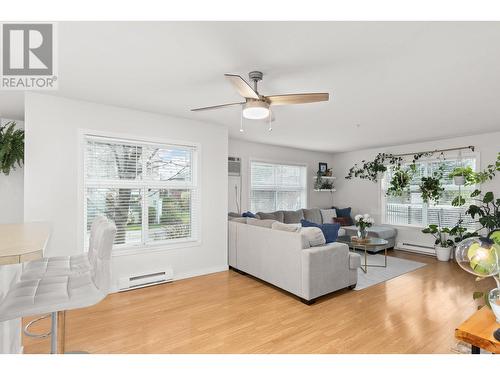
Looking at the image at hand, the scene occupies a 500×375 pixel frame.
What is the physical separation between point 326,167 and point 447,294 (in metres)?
4.42

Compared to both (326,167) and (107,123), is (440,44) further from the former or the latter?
(326,167)

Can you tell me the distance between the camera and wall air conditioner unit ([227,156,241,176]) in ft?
17.5

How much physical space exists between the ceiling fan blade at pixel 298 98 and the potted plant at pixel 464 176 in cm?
410

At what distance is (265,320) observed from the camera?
262cm

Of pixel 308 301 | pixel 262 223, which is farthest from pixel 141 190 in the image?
pixel 308 301

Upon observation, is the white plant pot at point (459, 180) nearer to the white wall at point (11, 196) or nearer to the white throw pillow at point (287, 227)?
the white throw pillow at point (287, 227)

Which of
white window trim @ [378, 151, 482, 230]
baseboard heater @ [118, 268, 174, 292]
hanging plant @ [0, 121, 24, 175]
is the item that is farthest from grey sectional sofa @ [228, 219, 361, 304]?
white window trim @ [378, 151, 482, 230]

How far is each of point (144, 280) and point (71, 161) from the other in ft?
5.80

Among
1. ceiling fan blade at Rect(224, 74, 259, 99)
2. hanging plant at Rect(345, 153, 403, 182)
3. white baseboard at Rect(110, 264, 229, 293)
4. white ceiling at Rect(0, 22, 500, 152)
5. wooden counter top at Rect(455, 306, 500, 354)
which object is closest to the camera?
wooden counter top at Rect(455, 306, 500, 354)

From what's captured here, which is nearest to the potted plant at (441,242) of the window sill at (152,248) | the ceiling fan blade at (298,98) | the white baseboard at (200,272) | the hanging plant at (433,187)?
the hanging plant at (433,187)

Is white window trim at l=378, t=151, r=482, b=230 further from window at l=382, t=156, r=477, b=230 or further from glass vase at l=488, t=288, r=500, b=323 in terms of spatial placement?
glass vase at l=488, t=288, r=500, b=323

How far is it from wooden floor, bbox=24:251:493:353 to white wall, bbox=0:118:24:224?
2044 mm

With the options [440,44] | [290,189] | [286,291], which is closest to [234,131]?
[290,189]

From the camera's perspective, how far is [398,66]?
7.35 feet
